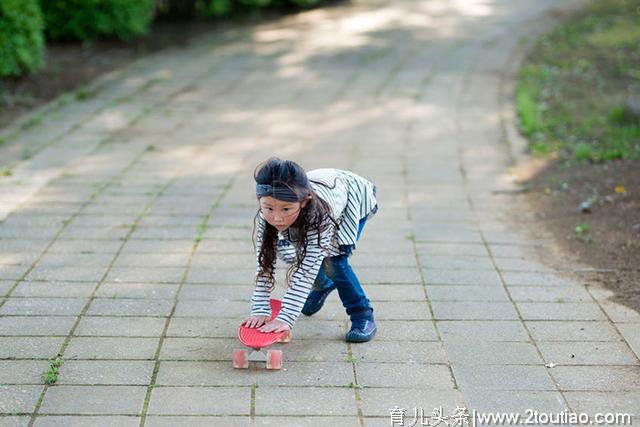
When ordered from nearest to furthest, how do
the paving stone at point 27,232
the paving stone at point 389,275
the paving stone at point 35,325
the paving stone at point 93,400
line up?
1. the paving stone at point 93,400
2. the paving stone at point 35,325
3. the paving stone at point 389,275
4. the paving stone at point 27,232

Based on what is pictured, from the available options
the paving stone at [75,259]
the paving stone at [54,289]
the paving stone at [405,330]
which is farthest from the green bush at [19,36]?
the paving stone at [405,330]

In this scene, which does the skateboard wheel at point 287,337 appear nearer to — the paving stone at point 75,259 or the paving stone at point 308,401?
the paving stone at point 308,401

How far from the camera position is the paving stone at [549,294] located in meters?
4.68

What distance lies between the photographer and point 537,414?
3.42 metres

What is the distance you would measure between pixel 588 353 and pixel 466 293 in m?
0.90

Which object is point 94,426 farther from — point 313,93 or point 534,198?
point 313,93

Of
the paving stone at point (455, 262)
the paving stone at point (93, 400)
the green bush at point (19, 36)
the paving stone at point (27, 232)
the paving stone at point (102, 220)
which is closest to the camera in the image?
the paving stone at point (93, 400)

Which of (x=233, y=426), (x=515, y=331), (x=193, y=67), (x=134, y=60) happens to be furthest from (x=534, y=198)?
(x=134, y=60)

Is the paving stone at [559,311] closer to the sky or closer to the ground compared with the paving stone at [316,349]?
closer to the ground

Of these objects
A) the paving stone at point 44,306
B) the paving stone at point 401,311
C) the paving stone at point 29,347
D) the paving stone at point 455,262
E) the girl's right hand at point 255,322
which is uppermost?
the girl's right hand at point 255,322

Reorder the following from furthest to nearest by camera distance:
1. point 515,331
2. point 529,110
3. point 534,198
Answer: point 529,110 → point 534,198 → point 515,331

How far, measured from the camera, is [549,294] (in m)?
4.75

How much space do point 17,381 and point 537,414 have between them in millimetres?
2174

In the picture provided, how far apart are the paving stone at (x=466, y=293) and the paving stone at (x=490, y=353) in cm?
58
